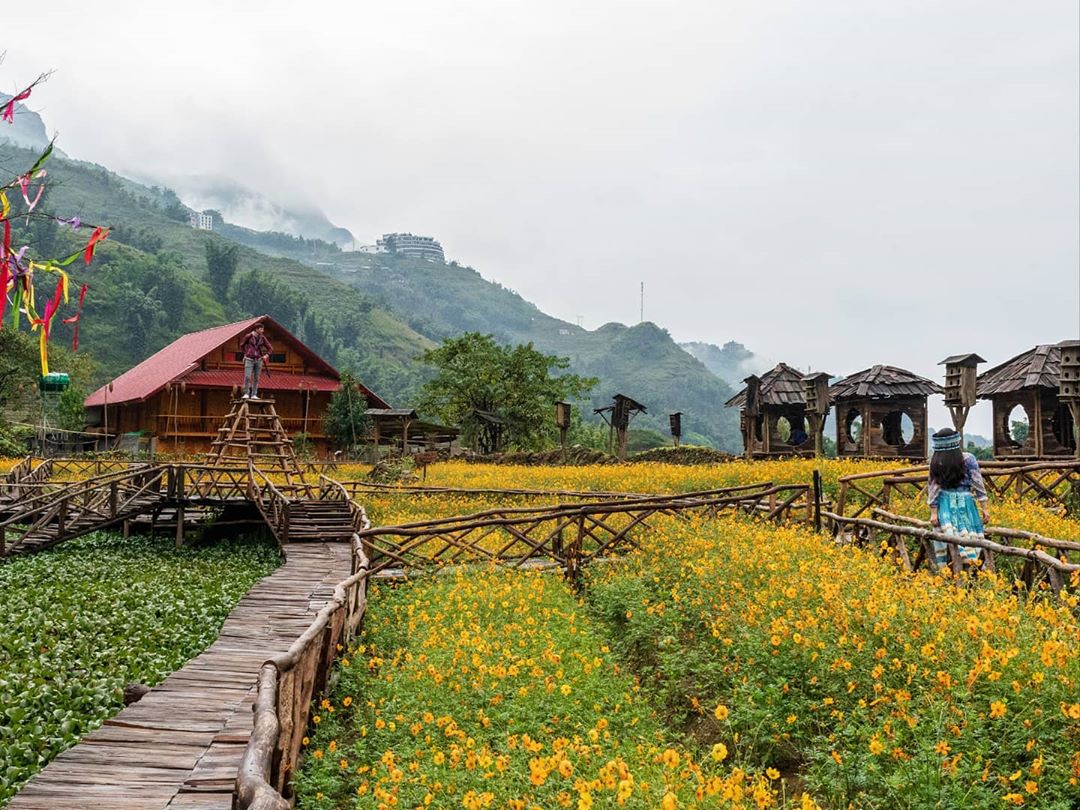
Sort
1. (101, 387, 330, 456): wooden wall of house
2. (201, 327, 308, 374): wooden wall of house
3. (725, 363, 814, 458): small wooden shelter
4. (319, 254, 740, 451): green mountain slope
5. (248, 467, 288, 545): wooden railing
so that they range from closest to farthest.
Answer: (248, 467, 288, 545): wooden railing
(725, 363, 814, 458): small wooden shelter
(101, 387, 330, 456): wooden wall of house
(201, 327, 308, 374): wooden wall of house
(319, 254, 740, 451): green mountain slope

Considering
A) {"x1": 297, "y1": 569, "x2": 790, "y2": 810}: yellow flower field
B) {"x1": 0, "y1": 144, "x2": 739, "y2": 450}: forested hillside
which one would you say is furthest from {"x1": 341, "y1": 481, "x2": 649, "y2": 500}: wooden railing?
{"x1": 0, "y1": 144, "x2": 739, "y2": 450}: forested hillside

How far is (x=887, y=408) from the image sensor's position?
26.4 meters

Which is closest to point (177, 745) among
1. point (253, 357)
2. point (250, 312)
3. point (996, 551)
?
point (996, 551)

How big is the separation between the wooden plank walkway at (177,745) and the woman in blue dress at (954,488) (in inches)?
279

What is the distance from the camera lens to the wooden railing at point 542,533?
36.6ft

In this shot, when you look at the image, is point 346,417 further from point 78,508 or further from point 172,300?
point 172,300

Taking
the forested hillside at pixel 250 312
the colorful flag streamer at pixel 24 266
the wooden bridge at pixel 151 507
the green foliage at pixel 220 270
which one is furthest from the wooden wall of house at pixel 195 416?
the green foliage at pixel 220 270

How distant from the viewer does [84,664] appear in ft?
29.0

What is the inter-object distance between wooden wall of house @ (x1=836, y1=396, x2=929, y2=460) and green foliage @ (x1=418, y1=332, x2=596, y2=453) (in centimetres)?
1719

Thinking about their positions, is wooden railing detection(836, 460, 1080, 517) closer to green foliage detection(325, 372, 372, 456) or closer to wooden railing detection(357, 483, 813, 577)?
wooden railing detection(357, 483, 813, 577)

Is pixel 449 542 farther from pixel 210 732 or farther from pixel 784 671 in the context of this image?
pixel 784 671

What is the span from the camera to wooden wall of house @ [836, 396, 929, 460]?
25938 mm

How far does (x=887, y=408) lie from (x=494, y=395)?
67.0 feet

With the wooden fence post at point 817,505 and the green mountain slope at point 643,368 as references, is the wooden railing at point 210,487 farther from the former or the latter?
the green mountain slope at point 643,368
